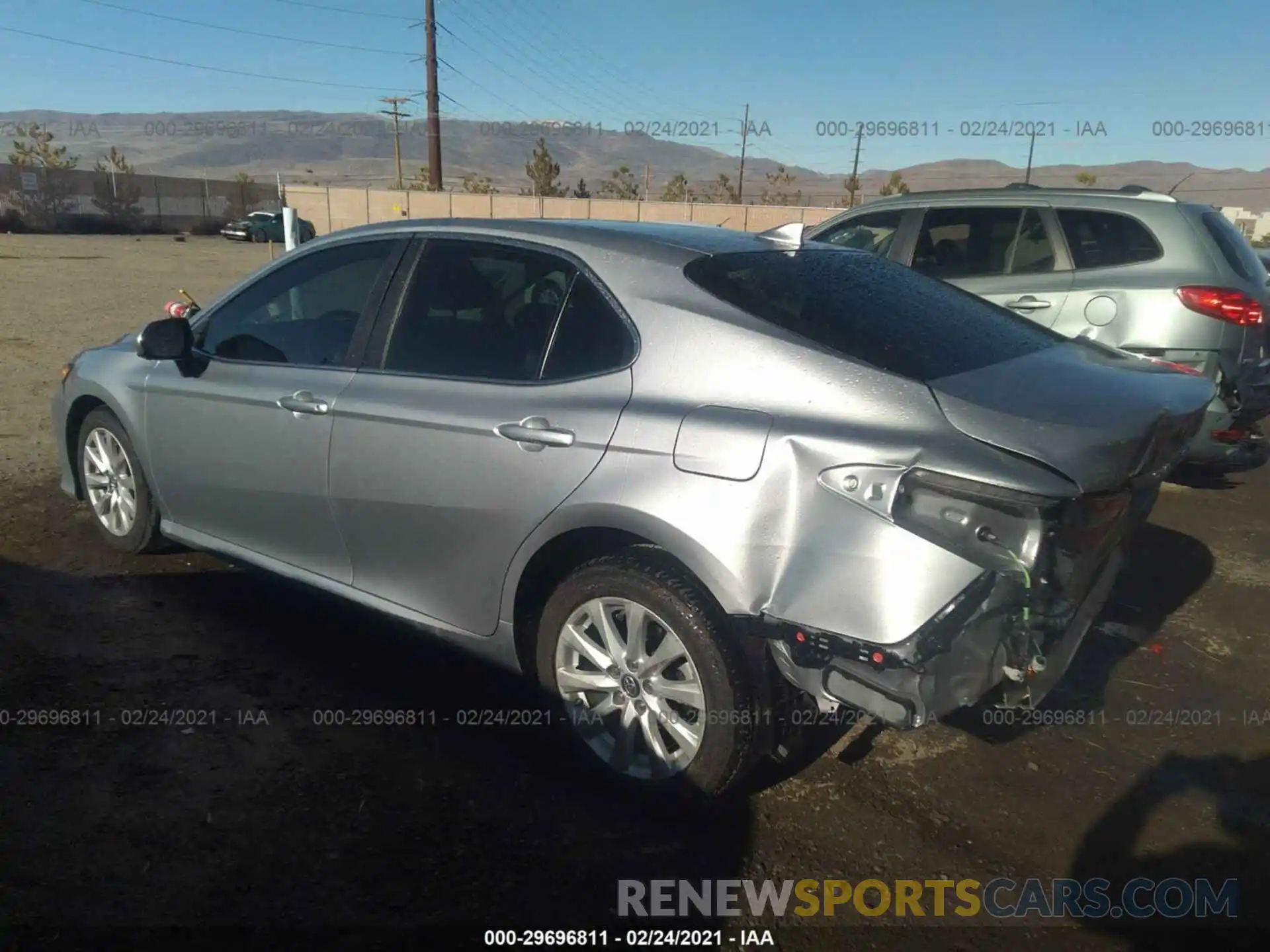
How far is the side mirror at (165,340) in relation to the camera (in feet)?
12.6

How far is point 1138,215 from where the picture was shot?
219 inches

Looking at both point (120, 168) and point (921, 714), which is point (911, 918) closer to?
point (921, 714)

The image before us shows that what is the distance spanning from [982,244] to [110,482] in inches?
219

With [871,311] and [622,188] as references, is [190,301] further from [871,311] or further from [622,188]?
[622,188]

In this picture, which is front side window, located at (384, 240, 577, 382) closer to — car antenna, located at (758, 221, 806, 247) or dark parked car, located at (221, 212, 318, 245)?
car antenna, located at (758, 221, 806, 247)

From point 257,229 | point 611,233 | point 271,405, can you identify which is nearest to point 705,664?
point 611,233

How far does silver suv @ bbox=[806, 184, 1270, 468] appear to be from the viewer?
16.7 ft

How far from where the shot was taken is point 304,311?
379 cm

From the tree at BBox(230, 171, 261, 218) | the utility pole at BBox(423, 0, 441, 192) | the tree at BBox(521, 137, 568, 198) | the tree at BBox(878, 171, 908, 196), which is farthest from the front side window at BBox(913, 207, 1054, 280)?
the tree at BBox(230, 171, 261, 218)

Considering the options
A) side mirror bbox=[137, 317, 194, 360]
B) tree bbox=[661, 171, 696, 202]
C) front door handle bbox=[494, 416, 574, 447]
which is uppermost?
tree bbox=[661, 171, 696, 202]

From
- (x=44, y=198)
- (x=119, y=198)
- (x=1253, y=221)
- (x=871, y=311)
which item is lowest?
(x=871, y=311)

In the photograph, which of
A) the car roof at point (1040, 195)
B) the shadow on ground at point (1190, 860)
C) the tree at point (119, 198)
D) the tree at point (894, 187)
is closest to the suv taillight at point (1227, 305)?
the car roof at point (1040, 195)

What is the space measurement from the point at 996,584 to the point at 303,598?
10.3 ft

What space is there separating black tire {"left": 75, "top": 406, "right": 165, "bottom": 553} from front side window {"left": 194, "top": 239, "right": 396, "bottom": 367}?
0.77m
